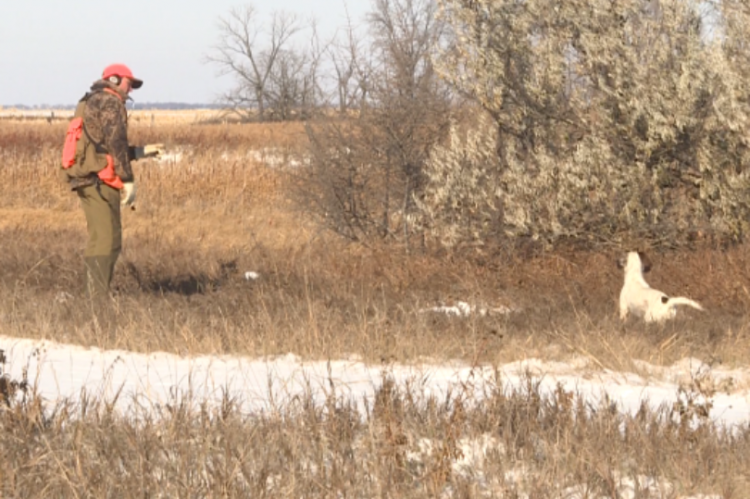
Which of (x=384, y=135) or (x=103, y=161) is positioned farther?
(x=384, y=135)

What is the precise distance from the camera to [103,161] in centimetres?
875

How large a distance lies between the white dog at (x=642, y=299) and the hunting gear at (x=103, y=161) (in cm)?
434

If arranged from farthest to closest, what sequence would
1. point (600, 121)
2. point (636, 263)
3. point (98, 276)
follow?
A: point (600, 121) < point (636, 263) < point (98, 276)

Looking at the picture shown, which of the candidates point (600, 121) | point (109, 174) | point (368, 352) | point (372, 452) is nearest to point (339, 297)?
point (109, 174)

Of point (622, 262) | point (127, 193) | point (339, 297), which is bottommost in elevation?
point (339, 297)

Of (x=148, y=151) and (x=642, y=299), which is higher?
(x=148, y=151)

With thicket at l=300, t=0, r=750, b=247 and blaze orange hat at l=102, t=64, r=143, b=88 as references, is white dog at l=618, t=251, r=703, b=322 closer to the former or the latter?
thicket at l=300, t=0, r=750, b=247

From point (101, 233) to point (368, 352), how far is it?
286 cm

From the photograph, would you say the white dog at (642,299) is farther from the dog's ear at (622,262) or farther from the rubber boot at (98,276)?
the rubber boot at (98,276)

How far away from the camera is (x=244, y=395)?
6125 millimetres

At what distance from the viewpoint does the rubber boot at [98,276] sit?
8.98m

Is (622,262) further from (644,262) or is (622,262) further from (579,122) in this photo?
(579,122)

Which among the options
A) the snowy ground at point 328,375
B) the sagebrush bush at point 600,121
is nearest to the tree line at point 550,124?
the sagebrush bush at point 600,121

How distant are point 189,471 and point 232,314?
487 centimetres
